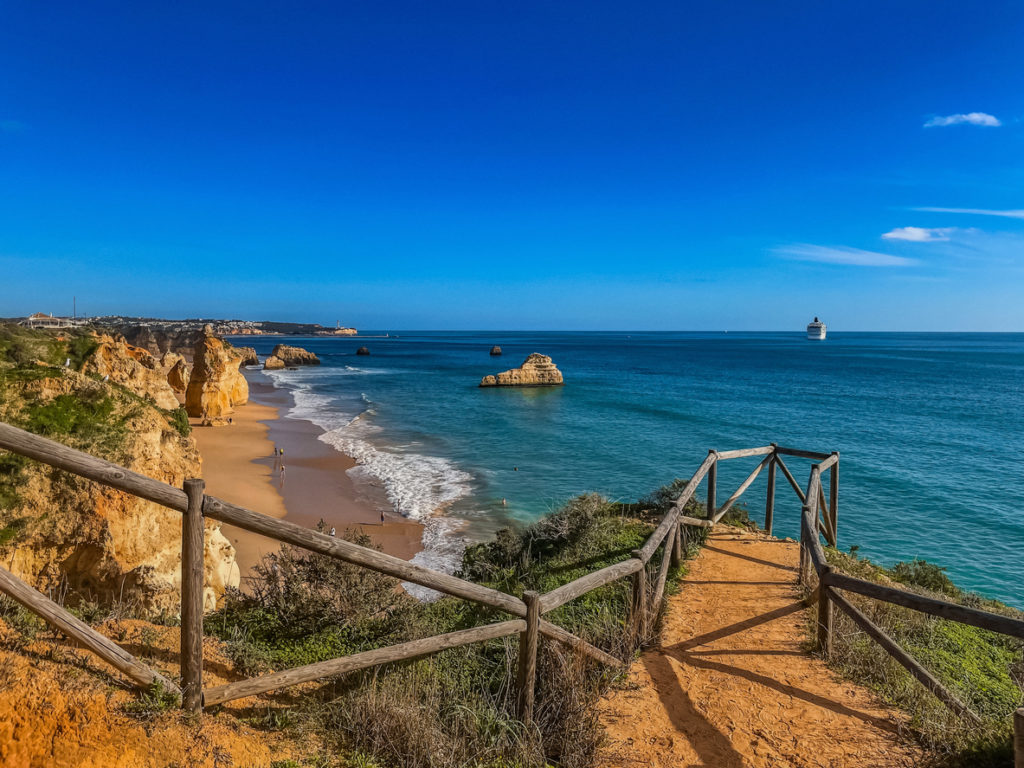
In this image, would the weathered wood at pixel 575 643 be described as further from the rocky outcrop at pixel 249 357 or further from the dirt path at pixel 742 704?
the rocky outcrop at pixel 249 357

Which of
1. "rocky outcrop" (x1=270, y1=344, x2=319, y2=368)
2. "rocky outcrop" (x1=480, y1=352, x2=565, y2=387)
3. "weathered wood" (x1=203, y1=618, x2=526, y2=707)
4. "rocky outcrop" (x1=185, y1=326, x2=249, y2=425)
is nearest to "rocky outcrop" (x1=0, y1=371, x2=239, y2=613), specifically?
"weathered wood" (x1=203, y1=618, x2=526, y2=707)

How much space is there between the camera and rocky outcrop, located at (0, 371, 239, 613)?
585 cm

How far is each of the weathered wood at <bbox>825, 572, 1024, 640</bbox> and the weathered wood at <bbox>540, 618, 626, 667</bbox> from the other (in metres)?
2.37

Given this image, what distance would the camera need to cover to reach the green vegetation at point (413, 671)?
3.97 meters

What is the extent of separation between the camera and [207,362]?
1300 inches

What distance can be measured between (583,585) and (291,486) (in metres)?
16.8

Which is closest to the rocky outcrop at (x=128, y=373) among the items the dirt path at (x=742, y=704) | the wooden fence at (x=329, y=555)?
the wooden fence at (x=329, y=555)

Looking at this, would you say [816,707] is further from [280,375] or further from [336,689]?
[280,375]

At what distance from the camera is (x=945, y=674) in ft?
18.5

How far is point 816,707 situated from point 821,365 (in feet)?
300

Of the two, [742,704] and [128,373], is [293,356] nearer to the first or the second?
[128,373]

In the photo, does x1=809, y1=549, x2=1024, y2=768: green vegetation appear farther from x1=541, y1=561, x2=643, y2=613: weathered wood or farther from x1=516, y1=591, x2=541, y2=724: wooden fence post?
x1=516, y1=591, x2=541, y2=724: wooden fence post

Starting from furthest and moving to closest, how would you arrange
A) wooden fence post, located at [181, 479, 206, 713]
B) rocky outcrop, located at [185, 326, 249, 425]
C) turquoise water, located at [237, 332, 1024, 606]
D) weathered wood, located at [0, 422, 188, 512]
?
rocky outcrop, located at [185, 326, 249, 425] < turquoise water, located at [237, 332, 1024, 606] < wooden fence post, located at [181, 479, 206, 713] < weathered wood, located at [0, 422, 188, 512]

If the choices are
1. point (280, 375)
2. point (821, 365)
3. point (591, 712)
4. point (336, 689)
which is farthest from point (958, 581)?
point (821, 365)
